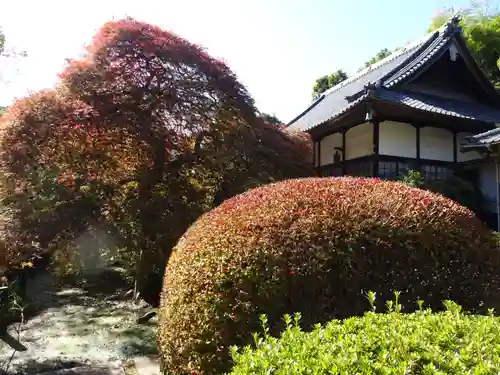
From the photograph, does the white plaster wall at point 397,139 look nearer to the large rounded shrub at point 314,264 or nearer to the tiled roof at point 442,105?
the tiled roof at point 442,105

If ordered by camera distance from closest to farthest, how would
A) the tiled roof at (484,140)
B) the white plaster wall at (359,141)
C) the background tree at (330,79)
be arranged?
1. the tiled roof at (484,140)
2. the white plaster wall at (359,141)
3. the background tree at (330,79)

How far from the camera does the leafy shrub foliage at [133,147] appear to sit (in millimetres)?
6863

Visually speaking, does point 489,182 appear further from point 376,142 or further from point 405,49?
point 405,49

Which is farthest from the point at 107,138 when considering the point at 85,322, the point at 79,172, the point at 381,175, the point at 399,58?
the point at 399,58

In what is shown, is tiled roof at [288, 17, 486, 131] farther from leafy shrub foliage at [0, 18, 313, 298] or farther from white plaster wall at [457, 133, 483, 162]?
leafy shrub foliage at [0, 18, 313, 298]

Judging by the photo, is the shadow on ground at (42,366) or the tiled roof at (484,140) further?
the tiled roof at (484,140)

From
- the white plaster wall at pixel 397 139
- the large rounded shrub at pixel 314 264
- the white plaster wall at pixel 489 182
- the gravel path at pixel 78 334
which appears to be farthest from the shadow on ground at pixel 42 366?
the white plaster wall at pixel 489 182

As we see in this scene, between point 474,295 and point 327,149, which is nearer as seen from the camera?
point 474,295

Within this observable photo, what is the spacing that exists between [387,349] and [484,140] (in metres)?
9.14

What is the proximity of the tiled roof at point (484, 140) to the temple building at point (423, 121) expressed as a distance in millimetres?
190

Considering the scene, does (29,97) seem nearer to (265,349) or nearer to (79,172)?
(79,172)

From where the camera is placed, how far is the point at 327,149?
45.4 feet

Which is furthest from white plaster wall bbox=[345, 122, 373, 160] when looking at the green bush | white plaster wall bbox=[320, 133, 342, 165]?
the green bush

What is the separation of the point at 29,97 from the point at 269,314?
5.73 meters
